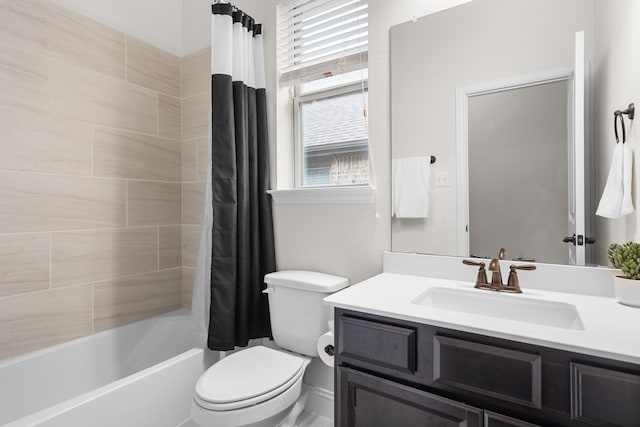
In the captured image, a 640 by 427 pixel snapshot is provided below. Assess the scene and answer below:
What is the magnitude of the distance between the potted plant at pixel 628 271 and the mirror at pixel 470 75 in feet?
0.44

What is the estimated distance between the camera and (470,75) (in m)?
1.37

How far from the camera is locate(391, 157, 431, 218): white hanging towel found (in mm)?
1476

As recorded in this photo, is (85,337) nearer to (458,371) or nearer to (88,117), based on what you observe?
(88,117)

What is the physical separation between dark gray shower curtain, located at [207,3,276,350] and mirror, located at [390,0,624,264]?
76cm

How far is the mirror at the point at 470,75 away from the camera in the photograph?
1.18m

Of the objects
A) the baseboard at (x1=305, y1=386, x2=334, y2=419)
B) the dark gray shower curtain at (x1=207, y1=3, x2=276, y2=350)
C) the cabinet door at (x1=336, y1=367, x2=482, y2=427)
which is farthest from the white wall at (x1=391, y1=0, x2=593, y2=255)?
the baseboard at (x1=305, y1=386, x2=334, y2=419)

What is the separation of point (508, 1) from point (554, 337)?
124 centimetres

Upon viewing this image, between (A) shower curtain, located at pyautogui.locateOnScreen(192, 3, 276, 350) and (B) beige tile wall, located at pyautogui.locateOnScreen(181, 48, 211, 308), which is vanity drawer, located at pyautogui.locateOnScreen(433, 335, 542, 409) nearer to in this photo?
(A) shower curtain, located at pyautogui.locateOnScreen(192, 3, 276, 350)

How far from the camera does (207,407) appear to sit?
1201mm

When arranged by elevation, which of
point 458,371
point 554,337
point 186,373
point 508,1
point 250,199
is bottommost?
point 186,373

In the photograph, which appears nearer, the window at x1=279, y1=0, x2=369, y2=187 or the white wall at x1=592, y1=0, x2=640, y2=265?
the white wall at x1=592, y1=0, x2=640, y2=265

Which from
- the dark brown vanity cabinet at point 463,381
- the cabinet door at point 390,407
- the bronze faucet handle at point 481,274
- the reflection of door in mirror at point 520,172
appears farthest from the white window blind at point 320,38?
the cabinet door at point 390,407

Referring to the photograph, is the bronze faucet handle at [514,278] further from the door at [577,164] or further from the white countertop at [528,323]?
the door at [577,164]

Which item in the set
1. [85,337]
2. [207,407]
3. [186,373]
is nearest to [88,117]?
[85,337]
